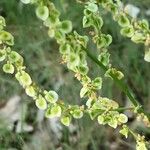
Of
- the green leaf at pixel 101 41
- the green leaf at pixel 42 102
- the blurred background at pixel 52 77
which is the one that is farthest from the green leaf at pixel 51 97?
the blurred background at pixel 52 77

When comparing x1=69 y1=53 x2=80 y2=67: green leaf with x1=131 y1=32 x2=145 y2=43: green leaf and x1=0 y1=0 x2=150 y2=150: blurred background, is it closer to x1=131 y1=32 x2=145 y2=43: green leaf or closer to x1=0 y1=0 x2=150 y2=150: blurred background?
x1=131 y1=32 x2=145 y2=43: green leaf

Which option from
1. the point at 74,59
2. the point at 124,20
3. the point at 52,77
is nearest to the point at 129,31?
the point at 124,20

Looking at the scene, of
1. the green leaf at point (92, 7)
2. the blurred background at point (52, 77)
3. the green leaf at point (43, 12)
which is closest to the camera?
the green leaf at point (43, 12)

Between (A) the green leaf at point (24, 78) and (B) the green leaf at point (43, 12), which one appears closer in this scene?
(B) the green leaf at point (43, 12)

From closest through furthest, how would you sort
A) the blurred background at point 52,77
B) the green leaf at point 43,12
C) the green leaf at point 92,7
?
the green leaf at point 43,12, the green leaf at point 92,7, the blurred background at point 52,77

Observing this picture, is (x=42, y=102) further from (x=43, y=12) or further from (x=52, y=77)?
(x=52, y=77)

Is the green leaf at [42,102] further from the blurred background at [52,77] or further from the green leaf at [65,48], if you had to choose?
the blurred background at [52,77]

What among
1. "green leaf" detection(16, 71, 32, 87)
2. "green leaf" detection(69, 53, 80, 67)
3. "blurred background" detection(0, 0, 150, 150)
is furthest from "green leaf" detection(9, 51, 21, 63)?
"blurred background" detection(0, 0, 150, 150)

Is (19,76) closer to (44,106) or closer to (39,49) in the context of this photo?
(44,106)

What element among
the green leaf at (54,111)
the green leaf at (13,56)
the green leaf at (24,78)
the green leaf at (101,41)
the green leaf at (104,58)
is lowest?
the green leaf at (54,111)
